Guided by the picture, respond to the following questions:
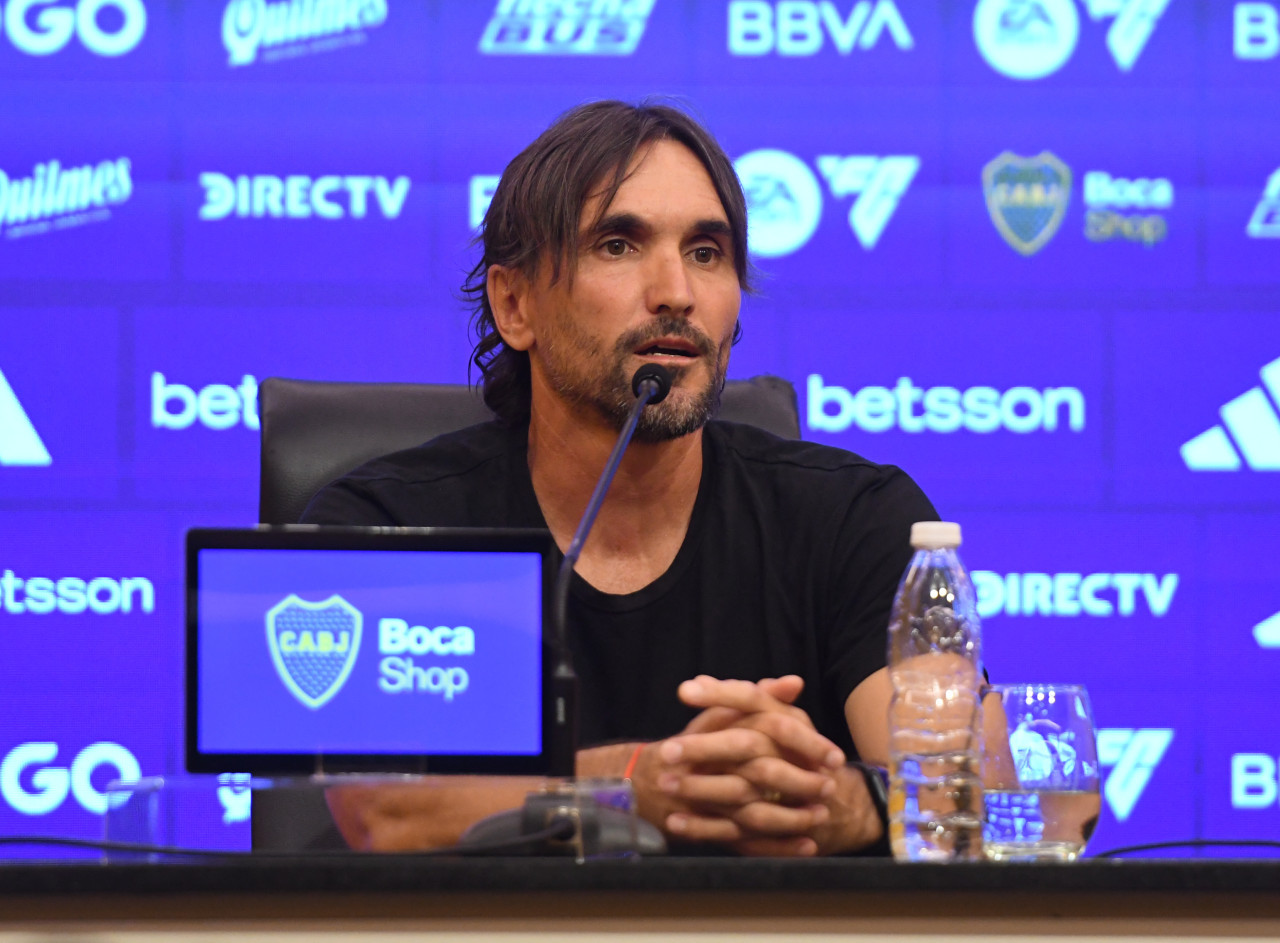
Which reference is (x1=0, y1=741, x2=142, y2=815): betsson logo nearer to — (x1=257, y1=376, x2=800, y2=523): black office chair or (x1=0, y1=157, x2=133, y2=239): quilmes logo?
(x1=0, y1=157, x2=133, y2=239): quilmes logo

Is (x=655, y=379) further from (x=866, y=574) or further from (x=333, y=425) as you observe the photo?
(x=333, y=425)

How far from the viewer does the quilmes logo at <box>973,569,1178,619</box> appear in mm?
2723

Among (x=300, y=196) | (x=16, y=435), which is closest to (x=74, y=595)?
(x=16, y=435)

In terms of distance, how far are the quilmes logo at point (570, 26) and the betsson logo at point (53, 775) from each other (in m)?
1.56

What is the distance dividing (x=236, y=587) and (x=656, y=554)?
29.9 inches

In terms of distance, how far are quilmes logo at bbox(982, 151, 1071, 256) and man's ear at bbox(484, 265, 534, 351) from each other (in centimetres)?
123

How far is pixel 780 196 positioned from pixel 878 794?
1.81 metres

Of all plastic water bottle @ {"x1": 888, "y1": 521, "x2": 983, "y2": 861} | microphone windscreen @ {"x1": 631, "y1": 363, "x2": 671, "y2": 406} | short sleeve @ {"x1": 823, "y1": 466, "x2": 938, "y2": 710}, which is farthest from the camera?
short sleeve @ {"x1": 823, "y1": 466, "x2": 938, "y2": 710}

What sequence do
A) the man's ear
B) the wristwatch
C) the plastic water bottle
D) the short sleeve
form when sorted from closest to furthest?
1. the plastic water bottle
2. the wristwatch
3. the short sleeve
4. the man's ear

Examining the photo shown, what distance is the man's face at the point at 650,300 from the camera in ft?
5.52

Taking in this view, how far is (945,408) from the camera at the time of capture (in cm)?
275

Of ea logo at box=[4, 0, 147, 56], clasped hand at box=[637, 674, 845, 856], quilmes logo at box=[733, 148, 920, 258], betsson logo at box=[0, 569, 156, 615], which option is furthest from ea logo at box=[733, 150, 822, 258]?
clasped hand at box=[637, 674, 845, 856]

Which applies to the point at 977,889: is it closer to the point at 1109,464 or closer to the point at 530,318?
the point at 530,318

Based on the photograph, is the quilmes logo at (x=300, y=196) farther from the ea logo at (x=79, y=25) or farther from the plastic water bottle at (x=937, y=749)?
the plastic water bottle at (x=937, y=749)
